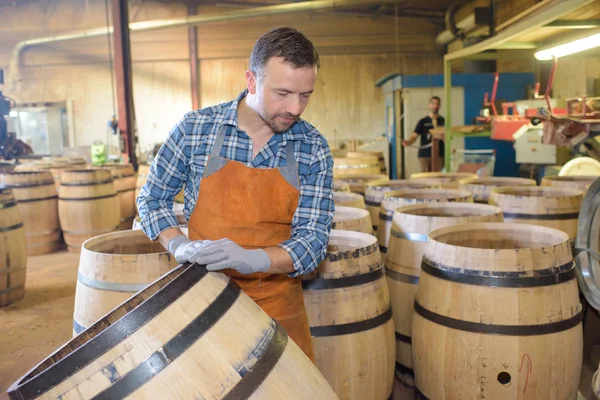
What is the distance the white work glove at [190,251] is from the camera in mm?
1590

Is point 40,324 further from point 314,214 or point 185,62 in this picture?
point 185,62

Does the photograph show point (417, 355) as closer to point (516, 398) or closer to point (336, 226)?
point (516, 398)

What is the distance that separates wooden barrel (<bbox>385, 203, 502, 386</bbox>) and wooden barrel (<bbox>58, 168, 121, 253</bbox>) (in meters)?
4.52

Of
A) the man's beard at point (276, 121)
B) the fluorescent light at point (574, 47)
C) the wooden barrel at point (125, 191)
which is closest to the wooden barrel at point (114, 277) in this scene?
the man's beard at point (276, 121)

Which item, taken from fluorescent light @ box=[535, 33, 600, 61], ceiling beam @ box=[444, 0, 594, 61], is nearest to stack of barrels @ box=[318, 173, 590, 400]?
ceiling beam @ box=[444, 0, 594, 61]

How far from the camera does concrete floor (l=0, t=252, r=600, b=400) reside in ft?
12.1

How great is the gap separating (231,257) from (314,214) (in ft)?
1.43

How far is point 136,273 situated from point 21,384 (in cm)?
111

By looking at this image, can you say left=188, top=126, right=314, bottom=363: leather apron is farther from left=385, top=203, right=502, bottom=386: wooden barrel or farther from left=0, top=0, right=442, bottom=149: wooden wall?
left=0, top=0, right=442, bottom=149: wooden wall

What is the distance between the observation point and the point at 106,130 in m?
16.4

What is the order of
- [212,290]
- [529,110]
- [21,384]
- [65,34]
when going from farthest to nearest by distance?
[65,34] < [529,110] < [212,290] < [21,384]

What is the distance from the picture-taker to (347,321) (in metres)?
2.46

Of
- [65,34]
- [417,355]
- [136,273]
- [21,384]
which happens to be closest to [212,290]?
[21,384]

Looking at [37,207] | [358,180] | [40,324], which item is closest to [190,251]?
[40,324]
